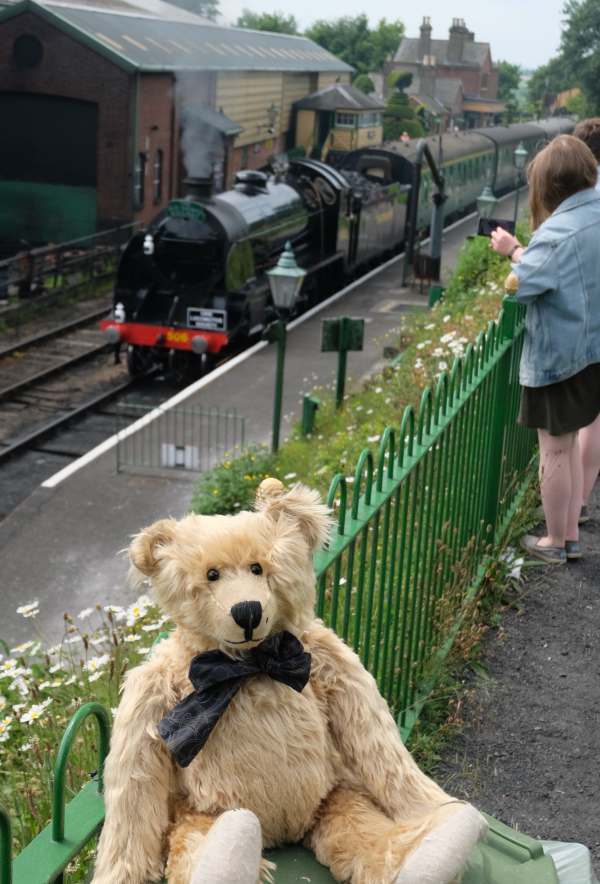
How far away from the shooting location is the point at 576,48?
122 ft

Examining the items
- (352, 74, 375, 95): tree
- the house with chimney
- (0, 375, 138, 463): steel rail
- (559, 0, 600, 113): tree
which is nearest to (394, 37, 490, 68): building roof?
the house with chimney

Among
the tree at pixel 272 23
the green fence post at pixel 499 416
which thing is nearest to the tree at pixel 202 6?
the tree at pixel 272 23

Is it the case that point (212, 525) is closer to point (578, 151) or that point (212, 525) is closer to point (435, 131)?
point (578, 151)

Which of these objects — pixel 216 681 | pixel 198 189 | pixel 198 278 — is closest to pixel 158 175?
pixel 198 189

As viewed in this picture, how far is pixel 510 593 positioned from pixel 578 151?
6.29 feet

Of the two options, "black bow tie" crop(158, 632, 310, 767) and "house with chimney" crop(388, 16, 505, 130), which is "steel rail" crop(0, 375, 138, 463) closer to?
"black bow tie" crop(158, 632, 310, 767)

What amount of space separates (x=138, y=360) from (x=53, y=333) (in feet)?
9.17

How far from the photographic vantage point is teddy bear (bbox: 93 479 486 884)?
6.66ft

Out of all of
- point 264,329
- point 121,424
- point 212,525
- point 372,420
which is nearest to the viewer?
point 212,525

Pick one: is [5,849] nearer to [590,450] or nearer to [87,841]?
[87,841]

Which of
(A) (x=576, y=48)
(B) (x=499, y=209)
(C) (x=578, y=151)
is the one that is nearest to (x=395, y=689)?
(C) (x=578, y=151)

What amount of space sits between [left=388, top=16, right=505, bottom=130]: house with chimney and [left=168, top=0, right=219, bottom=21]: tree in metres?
14.0

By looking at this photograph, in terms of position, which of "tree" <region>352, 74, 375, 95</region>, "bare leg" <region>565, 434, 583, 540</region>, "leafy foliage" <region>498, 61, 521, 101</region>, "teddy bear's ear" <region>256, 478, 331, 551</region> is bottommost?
"bare leg" <region>565, 434, 583, 540</region>

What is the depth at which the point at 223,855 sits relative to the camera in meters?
1.80
